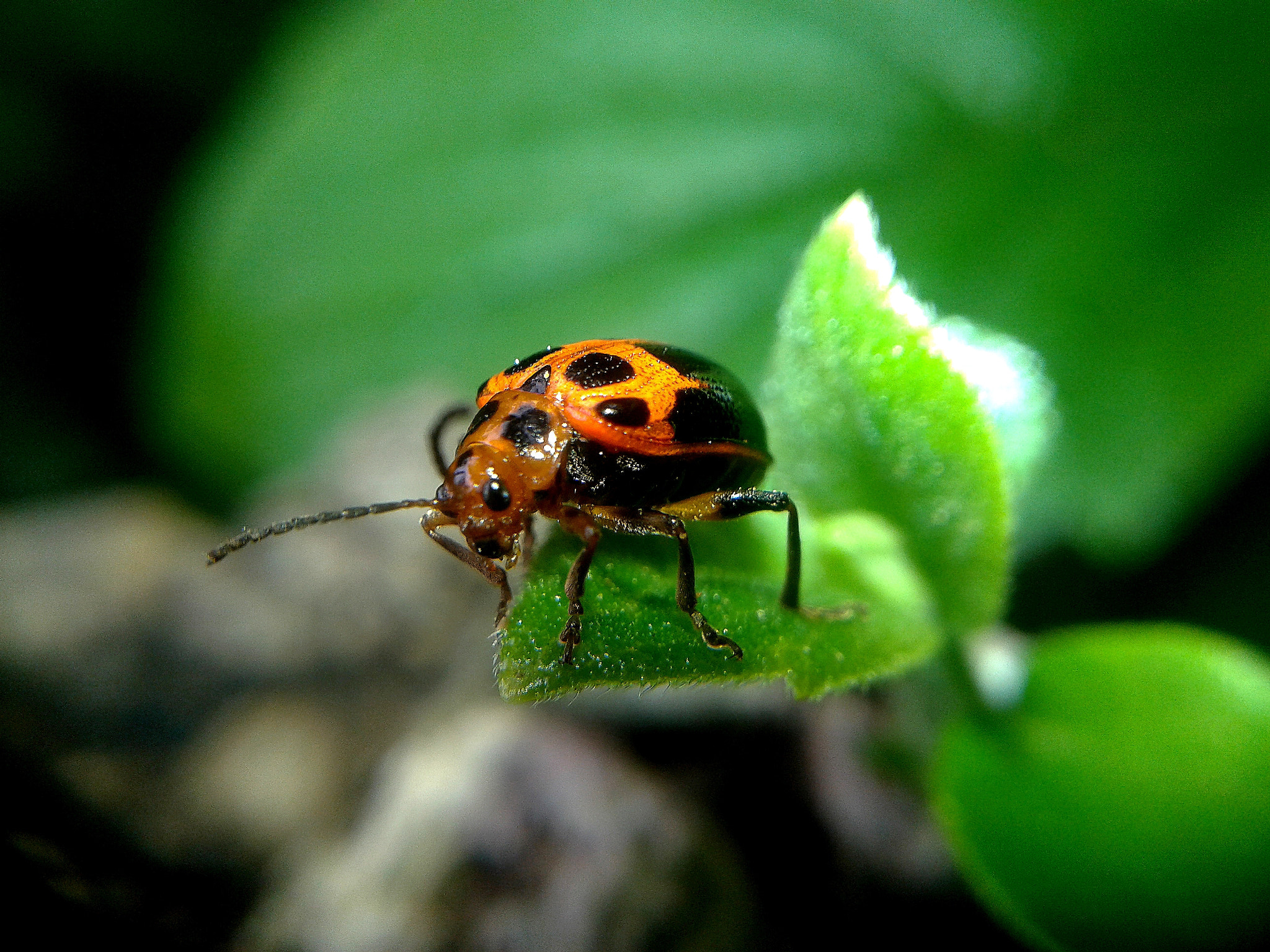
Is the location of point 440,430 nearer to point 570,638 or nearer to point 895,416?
point 570,638

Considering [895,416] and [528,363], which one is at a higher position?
[895,416]

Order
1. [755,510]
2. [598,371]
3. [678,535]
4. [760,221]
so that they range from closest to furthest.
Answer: [678,535] < [755,510] < [598,371] < [760,221]

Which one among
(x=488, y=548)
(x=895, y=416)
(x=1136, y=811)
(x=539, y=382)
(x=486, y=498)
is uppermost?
(x=895, y=416)

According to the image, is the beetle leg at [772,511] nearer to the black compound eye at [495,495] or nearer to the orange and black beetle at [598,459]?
the orange and black beetle at [598,459]

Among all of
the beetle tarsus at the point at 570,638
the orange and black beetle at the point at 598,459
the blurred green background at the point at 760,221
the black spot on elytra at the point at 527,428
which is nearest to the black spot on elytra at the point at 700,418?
the orange and black beetle at the point at 598,459

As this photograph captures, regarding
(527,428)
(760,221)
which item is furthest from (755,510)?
(760,221)

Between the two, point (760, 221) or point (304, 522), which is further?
point (760, 221)

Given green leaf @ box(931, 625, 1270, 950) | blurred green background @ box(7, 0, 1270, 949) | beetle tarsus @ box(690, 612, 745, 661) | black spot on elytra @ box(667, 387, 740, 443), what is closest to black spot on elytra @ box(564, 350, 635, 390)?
black spot on elytra @ box(667, 387, 740, 443)
